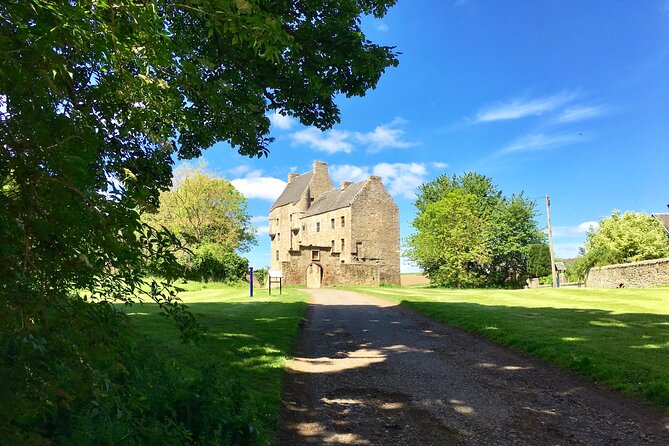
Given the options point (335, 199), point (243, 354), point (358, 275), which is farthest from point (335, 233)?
point (243, 354)

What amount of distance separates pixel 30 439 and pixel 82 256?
0.96 meters

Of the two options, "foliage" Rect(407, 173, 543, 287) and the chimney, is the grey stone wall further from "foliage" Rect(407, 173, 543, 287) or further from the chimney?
the chimney

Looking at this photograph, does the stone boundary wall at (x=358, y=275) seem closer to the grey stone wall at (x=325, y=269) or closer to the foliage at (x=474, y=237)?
the grey stone wall at (x=325, y=269)

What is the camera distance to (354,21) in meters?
9.50

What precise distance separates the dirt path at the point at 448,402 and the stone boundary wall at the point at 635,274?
28.4 metres

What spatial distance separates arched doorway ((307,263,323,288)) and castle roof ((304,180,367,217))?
9218 millimetres

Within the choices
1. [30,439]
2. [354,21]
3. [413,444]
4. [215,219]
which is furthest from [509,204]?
[30,439]

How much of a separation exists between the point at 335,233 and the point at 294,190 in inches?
560

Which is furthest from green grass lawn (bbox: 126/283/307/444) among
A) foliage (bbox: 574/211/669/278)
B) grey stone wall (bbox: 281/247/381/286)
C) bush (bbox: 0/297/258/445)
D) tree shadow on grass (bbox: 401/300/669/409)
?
foliage (bbox: 574/211/669/278)

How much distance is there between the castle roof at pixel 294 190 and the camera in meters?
63.5

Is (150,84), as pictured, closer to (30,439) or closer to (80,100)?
(80,100)

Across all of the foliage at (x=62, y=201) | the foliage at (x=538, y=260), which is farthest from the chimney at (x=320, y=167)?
the foliage at (x=62, y=201)

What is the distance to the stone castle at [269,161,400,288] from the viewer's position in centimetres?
4762

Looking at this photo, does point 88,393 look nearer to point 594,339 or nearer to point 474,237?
point 594,339
